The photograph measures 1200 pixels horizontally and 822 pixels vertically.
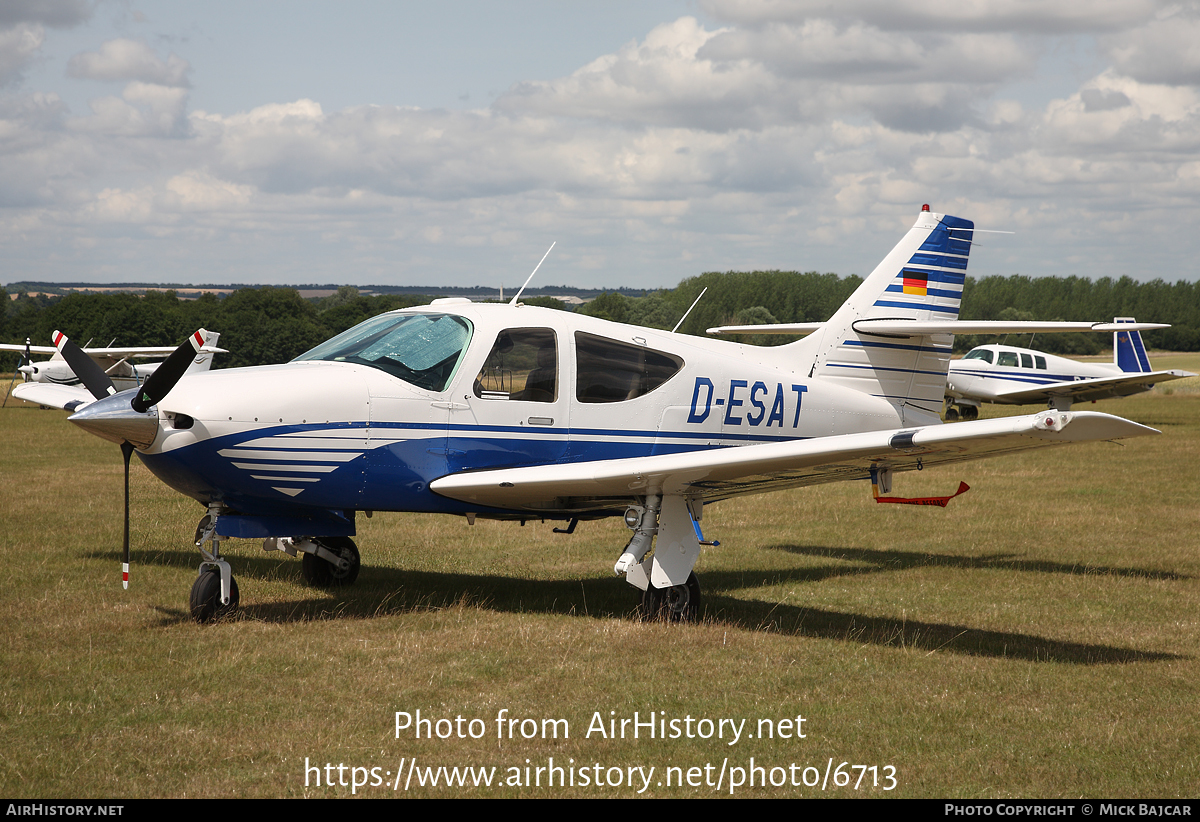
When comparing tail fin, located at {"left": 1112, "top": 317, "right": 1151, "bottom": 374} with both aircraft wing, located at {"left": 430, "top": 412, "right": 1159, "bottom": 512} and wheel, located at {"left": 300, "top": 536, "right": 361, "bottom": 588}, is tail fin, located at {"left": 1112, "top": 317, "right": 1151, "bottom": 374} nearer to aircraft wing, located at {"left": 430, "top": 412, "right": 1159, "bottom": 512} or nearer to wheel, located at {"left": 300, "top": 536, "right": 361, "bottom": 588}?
aircraft wing, located at {"left": 430, "top": 412, "right": 1159, "bottom": 512}

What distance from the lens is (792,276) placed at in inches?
4825

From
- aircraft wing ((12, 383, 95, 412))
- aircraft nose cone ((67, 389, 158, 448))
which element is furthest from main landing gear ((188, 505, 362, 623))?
aircraft wing ((12, 383, 95, 412))

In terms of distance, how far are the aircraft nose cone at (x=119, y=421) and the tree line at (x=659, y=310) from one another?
36.9 metres

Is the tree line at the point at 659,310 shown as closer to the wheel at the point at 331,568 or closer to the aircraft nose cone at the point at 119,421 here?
the wheel at the point at 331,568

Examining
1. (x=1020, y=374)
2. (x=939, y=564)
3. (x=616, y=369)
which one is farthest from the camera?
(x=1020, y=374)

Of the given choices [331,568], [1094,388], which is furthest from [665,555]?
[1094,388]

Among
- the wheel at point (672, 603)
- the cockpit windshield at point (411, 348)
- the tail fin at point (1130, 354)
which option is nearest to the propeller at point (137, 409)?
the cockpit windshield at point (411, 348)

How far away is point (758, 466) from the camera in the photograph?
670 centimetres

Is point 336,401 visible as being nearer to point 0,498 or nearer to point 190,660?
point 190,660

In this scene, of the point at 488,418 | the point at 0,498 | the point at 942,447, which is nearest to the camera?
the point at 942,447

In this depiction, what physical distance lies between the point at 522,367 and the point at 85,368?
10.3 ft

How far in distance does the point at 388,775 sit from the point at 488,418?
133 inches

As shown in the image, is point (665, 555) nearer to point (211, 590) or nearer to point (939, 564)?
point (211, 590)

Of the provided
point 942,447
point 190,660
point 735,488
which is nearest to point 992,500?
point 735,488
